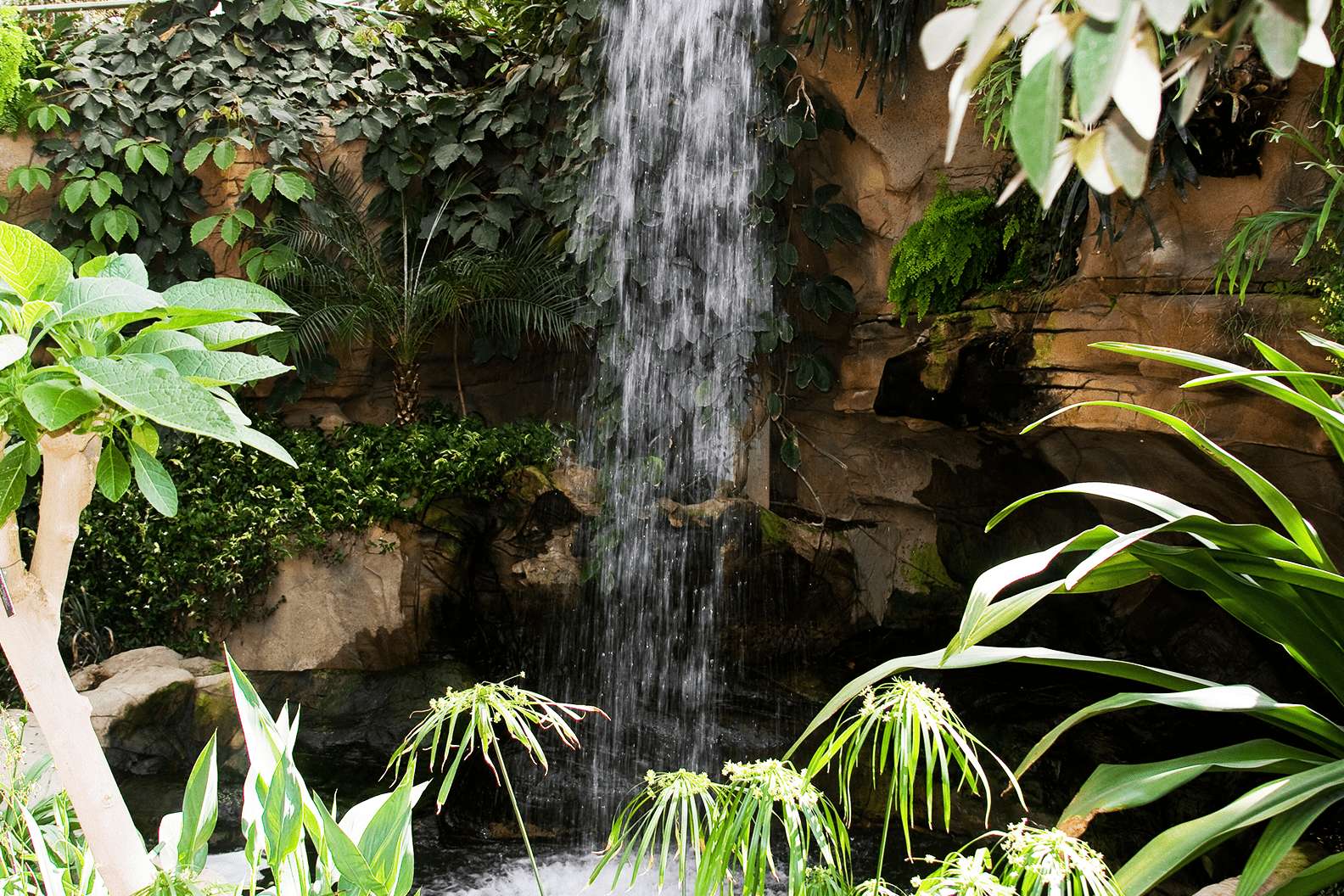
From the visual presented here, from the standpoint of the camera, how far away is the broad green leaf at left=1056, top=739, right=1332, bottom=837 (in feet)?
6.32

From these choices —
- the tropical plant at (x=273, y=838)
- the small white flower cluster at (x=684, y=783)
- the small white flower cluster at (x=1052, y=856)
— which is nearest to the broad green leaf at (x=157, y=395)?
the tropical plant at (x=273, y=838)

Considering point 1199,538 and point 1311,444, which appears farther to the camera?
point 1311,444

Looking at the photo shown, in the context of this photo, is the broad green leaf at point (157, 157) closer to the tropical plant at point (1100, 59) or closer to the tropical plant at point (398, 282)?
the tropical plant at point (398, 282)

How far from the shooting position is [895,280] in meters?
5.04

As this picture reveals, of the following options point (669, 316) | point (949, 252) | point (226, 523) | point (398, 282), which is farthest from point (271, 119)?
point (949, 252)

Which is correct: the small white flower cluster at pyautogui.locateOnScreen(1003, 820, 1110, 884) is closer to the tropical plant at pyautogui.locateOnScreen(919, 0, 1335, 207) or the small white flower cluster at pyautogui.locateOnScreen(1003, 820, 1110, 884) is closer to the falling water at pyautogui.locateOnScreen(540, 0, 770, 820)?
the tropical plant at pyautogui.locateOnScreen(919, 0, 1335, 207)

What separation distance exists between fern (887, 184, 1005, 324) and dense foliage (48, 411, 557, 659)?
2190mm

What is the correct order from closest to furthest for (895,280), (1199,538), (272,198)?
(1199,538) → (895,280) → (272,198)

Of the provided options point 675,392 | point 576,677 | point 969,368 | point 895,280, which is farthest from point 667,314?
point 576,677

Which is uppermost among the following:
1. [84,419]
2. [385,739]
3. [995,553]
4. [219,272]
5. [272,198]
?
[272,198]

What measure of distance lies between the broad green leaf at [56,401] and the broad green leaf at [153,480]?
0.12m

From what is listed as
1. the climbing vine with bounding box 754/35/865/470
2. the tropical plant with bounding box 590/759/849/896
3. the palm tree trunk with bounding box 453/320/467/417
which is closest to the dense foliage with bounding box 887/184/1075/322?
the climbing vine with bounding box 754/35/865/470

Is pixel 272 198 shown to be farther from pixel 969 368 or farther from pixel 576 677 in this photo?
pixel 969 368

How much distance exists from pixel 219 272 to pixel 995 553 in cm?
501
